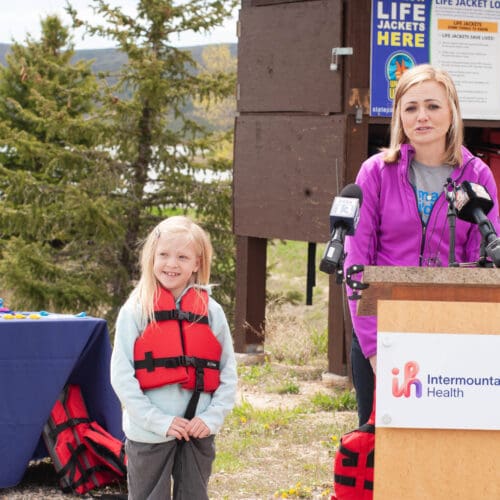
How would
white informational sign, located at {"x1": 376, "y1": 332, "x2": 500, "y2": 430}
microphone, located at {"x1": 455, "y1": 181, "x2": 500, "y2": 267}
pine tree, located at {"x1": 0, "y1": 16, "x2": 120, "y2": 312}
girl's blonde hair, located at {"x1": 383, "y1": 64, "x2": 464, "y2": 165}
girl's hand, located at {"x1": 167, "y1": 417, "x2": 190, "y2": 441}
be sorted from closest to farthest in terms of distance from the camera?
white informational sign, located at {"x1": 376, "y1": 332, "x2": 500, "y2": 430} < microphone, located at {"x1": 455, "y1": 181, "x2": 500, "y2": 267} < girl's blonde hair, located at {"x1": 383, "y1": 64, "x2": 464, "y2": 165} < girl's hand, located at {"x1": 167, "y1": 417, "x2": 190, "y2": 441} < pine tree, located at {"x1": 0, "y1": 16, "x2": 120, "y2": 312}

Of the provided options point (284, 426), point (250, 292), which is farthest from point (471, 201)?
point (250, 292)

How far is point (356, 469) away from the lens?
326 centimetres

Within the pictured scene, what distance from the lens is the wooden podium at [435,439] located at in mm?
2723

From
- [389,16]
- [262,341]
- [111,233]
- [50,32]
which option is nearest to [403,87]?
[389,16]

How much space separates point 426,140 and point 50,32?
18.4m

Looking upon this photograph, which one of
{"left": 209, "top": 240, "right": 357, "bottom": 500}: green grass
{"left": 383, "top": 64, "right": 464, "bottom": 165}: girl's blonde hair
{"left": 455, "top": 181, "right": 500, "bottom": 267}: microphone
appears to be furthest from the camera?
{"left": 209, "top": 240, "right": 357, "bottom": 500}: green grass

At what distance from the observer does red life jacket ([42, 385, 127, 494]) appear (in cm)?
528

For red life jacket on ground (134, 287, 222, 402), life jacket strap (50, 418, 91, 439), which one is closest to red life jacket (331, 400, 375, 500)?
red life jacket on ground (134, 287, 222, 402)

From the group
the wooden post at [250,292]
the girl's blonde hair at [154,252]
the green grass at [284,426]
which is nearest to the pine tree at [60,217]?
the green grass at [284,426]

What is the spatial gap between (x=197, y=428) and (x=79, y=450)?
1758 millimetres

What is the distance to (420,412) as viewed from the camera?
2.73 metres

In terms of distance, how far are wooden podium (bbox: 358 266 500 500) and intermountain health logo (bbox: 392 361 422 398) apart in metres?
0.09

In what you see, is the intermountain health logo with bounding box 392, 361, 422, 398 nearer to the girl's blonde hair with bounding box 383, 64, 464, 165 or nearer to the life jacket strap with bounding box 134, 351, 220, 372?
the girl's blonde hair with bounding box 383, 64, 464, 165

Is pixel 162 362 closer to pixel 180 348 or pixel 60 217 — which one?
pixel 180 348
